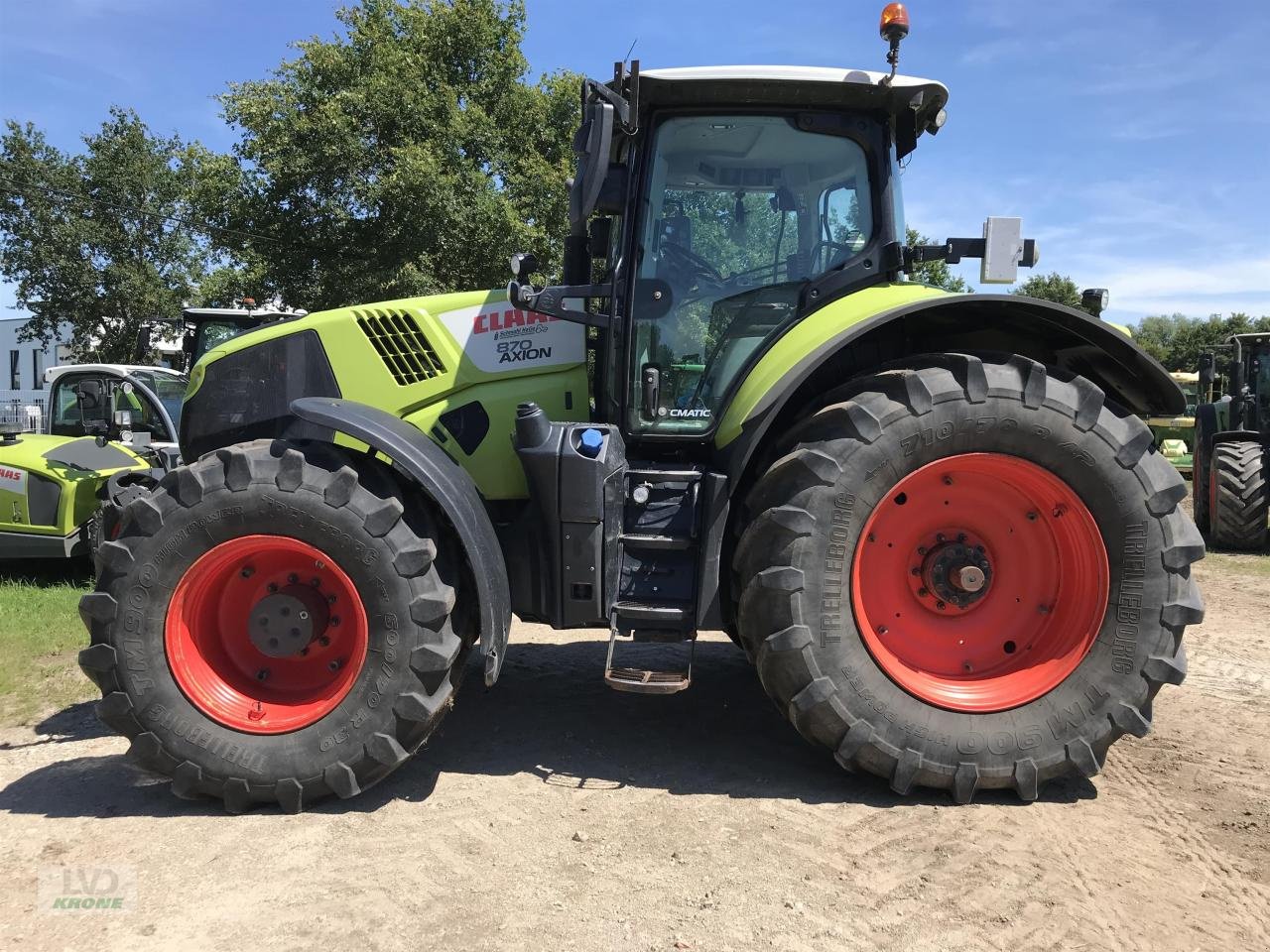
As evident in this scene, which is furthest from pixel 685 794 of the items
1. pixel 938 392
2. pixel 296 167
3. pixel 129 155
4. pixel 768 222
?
pixel 129 155

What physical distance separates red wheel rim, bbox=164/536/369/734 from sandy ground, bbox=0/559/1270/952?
392 mm

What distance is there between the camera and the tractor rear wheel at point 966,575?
10.6 ft

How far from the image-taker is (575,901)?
104 inches

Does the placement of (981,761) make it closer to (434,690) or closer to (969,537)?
(969,537)

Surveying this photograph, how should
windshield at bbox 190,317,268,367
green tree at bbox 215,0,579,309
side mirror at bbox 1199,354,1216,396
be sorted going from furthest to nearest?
green tree at bbox 215,0,579,309
side mirror at bbox 1199,354,1216,396
windshield at bbox 190,317,268,367

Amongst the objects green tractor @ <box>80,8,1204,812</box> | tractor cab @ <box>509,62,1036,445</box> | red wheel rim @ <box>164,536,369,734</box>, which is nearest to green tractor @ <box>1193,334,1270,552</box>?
green tractor @ <box>80,8,1204,812</box>

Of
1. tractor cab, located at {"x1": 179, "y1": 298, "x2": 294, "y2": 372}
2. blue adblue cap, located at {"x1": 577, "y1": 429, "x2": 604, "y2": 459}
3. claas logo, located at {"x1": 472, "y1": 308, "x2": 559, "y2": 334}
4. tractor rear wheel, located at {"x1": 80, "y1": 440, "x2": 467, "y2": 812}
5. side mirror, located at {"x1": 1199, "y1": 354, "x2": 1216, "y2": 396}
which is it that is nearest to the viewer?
tractor rear wheel, located at {"x1": 80, "y1": 440, "x2": 467, "y2": 812}

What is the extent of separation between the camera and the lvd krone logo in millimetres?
2605

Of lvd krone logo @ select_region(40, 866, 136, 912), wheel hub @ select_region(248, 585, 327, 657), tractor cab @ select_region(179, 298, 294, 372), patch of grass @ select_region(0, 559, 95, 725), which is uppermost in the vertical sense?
tractor cab @ select_region(179, 298, 294, 372)

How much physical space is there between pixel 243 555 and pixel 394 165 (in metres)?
11.9

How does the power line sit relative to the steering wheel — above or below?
above

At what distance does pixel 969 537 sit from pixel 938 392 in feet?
2.15

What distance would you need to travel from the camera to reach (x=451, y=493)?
3.29 meters

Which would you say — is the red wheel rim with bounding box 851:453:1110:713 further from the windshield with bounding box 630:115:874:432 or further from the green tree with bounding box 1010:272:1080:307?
the green tree with bounding box 1010:272:1080:307
